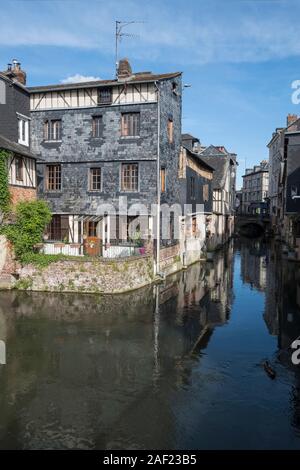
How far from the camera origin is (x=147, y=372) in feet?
37.0

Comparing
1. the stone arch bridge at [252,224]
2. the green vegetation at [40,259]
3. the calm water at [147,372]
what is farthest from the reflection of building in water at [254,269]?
the stone arch bridge at [252,224]

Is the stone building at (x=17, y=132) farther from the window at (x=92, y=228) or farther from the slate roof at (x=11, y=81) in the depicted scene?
the window at (x=92, y=228)

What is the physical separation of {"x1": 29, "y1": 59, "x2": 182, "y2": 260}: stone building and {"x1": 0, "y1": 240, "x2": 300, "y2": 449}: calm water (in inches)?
264

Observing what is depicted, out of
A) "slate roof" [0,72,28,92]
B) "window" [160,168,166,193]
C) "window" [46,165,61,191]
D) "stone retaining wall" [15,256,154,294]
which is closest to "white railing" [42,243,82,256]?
"stone retaining wall" [15,256,154,294]

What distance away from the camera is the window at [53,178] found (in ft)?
85.8

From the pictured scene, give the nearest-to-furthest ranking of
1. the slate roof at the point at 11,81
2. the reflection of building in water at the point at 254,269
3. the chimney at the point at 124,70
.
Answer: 1. the slate roof at the point at 11,81
2. the chimney at the point at 124,70
3. the reflection of building in water at the point at 254,269

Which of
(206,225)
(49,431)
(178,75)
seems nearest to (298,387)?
(49,431)

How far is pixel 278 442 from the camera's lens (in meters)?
8.02

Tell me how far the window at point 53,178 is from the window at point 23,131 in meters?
2.21

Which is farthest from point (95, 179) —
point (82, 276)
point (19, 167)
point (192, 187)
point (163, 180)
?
point (192, 187)

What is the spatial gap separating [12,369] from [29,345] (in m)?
1.84

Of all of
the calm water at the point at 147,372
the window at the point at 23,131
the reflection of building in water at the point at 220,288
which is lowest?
the calm water at the point at 147,372

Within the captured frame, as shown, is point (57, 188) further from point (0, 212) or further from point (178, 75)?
point (178, 75)

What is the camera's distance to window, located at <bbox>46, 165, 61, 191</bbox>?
2616 cm
